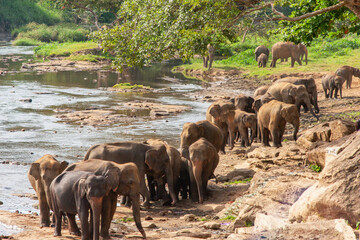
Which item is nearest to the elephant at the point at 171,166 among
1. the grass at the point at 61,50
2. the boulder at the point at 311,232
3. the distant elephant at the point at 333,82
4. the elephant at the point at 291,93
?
the boulder at the point at 311,232

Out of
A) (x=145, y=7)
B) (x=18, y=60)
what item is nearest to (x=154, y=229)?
(x=145, y=7)

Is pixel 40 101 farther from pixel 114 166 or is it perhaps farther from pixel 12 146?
pixel 114 166

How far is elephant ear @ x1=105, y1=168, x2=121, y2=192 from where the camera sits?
7883mm

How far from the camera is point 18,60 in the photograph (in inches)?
1834

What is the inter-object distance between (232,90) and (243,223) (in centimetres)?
2196

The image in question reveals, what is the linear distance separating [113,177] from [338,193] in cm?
314

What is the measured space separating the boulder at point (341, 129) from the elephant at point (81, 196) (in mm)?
5563

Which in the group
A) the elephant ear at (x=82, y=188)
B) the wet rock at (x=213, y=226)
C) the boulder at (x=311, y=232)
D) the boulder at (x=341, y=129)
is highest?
the boulder at (x=341, y=129)

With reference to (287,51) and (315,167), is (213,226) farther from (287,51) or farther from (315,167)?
(287,51)

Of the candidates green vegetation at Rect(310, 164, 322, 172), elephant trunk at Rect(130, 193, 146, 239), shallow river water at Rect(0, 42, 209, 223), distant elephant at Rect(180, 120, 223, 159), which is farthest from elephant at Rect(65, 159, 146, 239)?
distant elephant at Rect(180, 120, 223, 159)

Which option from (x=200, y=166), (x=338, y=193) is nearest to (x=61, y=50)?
(x=200, y=166)

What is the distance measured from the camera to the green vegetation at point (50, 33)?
63.9 metres

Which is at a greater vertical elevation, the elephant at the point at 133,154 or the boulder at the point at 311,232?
the boulder at the point at 311,232

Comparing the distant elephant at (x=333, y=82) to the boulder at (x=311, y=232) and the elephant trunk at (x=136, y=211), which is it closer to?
the elephant trunk at (x=136, y=211)
